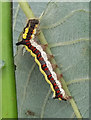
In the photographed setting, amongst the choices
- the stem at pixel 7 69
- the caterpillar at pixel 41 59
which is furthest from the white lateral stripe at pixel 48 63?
the stem at pixel 7 69

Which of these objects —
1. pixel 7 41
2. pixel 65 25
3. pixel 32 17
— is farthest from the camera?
pixel 65 25

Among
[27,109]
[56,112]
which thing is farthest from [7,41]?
[56,112]

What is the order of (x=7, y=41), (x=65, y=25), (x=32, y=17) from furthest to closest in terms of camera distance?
(x=65, y=25) → (x=32, y=17) → (x=7, y=41)

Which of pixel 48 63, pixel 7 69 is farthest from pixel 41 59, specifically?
pixel 7 69

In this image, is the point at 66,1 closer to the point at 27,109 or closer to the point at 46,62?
the point at 46,62

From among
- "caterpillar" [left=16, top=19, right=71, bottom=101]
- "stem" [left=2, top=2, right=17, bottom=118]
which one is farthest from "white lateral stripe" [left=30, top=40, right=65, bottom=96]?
"stem" [left=2, top=2, right=17, bottom=118]

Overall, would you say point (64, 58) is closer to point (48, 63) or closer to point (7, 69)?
point (48, 63)

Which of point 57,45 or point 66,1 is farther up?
point 66,1
